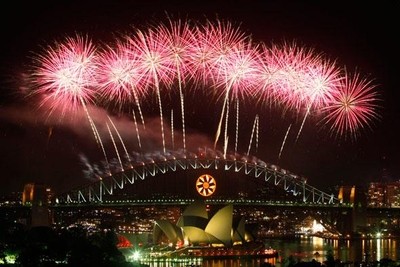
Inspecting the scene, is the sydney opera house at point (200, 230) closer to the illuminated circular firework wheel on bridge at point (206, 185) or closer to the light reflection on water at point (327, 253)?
the light reflection on water at point (327, 253)

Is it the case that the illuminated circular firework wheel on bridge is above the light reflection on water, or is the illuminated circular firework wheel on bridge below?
above

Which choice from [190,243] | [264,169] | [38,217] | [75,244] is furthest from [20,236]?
[264,169]

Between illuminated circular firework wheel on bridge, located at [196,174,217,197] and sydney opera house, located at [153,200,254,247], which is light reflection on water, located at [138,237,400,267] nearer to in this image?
sydney opera house, located at [153,200,254,247]

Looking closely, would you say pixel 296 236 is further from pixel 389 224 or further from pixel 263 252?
pixel 263 252

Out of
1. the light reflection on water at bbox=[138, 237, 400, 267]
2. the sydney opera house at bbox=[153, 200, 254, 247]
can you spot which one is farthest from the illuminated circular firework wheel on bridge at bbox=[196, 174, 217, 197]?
the sydney opera house at bbox=[153, 200, 254, 247]

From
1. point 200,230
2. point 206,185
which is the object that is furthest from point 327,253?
point 206,185

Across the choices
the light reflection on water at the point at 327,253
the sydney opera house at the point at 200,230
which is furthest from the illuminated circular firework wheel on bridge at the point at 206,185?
the sydney opera house at the point at 200,230
